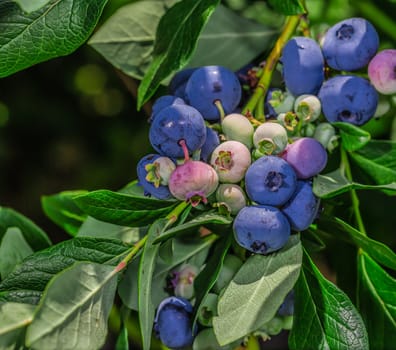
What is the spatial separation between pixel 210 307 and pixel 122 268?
113 millimetres

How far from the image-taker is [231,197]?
0.89m

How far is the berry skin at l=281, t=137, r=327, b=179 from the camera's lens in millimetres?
921

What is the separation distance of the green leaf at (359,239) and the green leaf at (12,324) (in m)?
0.38

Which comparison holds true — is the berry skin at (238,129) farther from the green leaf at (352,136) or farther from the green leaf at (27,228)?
the green leaf at (27,228)

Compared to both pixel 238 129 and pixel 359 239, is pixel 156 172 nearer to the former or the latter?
pixel 238 129

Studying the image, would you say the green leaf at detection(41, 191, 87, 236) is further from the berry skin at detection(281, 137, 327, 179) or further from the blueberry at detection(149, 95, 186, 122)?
the berry skin at detection(281, 137, 327, 179)

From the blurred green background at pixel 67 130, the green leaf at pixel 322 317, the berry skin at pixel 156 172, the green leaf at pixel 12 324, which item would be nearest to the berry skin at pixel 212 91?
the berry skin at pixel 156 172

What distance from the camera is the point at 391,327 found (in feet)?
3.43

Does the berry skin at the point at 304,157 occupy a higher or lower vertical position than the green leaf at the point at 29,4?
lower

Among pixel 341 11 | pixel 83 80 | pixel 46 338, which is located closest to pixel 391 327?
pixel 46 338

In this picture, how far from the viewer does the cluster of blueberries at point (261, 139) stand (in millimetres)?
881

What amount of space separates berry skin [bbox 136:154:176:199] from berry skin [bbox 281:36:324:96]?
219mm

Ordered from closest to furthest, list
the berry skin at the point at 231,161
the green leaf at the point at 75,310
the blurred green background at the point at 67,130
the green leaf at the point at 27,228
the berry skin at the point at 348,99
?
the green leaf at the point at 75,310, the berry skin at the point at 231,161, the berry skin at the point at 348,99, the green leaf at the point at 27,228, the blurred green background at the point at 67,130

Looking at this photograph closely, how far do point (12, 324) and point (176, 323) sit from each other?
8.0 inches
